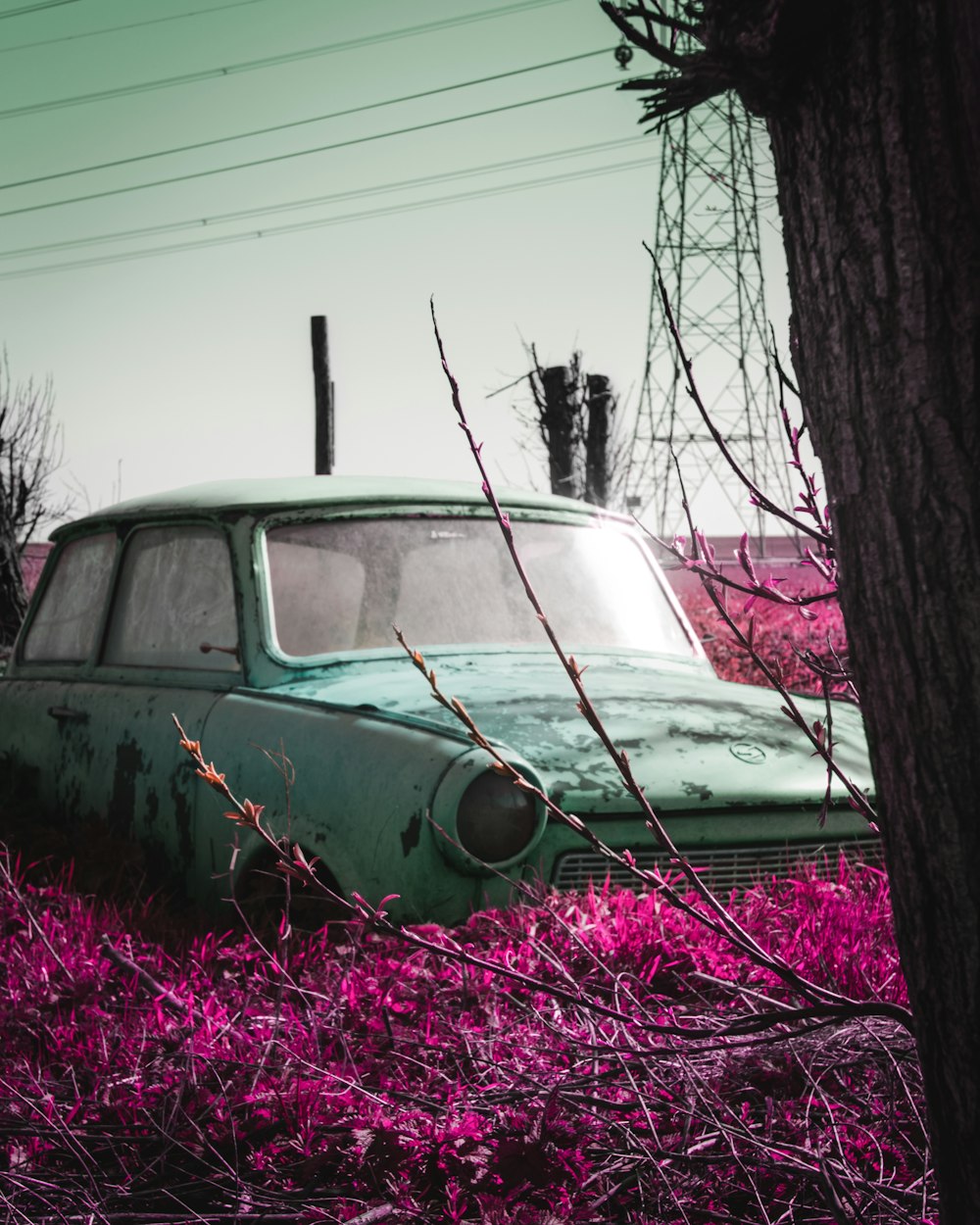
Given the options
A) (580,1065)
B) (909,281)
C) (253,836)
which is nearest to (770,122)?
(909,281)

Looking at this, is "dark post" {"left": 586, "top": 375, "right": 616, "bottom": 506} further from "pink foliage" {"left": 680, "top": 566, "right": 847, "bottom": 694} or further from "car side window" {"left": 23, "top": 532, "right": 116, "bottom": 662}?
"car side window" {"left": 23, "top": 532, "right": 116, "bottom": 662}

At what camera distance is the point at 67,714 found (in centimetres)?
407

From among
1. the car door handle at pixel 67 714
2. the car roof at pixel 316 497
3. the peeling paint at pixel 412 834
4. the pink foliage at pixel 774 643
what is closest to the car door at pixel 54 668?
the car door handle at pixel 67 714

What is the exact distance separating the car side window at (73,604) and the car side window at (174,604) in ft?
0.48

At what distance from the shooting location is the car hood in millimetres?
2758

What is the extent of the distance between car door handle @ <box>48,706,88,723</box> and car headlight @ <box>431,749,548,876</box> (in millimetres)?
1902

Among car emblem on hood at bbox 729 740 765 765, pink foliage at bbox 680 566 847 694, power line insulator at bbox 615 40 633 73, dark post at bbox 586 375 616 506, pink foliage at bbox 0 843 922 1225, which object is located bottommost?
pink foliage at bbox 0 843 922 1225

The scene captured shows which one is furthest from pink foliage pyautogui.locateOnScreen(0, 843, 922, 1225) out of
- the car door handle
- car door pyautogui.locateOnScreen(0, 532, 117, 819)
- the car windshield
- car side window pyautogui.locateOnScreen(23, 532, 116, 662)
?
car side window pyautogui.locateOnScreen(23, 532, 116, 662)

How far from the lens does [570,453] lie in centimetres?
1384

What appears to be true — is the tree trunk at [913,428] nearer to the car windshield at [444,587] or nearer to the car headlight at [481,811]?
the car headlight at [481,811]

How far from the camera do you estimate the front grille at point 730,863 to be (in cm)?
276

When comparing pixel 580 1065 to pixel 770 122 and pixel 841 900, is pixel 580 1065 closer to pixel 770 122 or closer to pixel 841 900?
pixel 841 900

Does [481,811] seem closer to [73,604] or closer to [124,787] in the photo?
[124,787]

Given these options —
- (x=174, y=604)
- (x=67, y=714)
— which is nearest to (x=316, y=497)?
(x=174, y=604)
